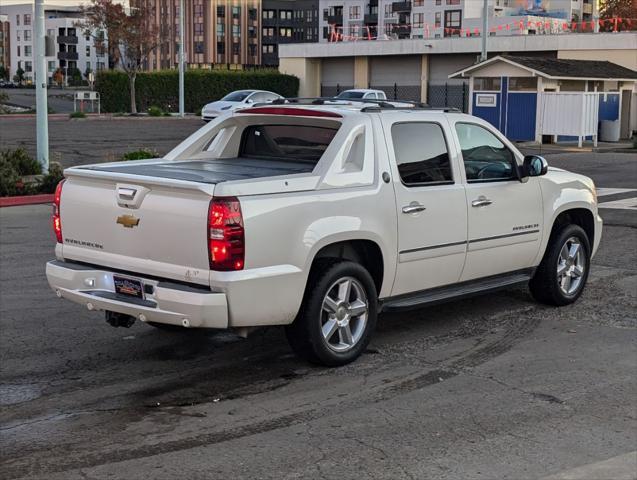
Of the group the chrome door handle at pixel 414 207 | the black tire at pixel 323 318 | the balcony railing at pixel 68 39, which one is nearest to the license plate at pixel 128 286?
the black tire at pixel 323 318

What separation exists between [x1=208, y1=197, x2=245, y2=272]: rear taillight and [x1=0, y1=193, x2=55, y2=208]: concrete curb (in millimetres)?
11627

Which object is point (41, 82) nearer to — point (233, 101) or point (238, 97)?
point (233, 101)

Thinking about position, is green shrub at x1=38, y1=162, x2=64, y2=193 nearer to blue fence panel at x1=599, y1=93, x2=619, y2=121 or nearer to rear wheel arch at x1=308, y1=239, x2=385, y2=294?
rear wheel arch at x1=308, y1=239, x2=385, y2=294

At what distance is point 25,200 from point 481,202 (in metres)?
Result: 11.1

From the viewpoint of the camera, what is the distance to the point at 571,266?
9.04m

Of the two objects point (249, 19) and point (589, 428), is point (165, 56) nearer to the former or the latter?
point (249, 19)

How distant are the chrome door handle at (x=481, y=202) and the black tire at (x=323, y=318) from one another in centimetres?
130

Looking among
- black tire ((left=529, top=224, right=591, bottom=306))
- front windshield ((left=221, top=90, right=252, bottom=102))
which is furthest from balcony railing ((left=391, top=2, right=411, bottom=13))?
black tire ((left=529, top=224, right=591, bottom=306))

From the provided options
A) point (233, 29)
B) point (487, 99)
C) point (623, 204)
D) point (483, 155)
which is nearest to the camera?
point (483, 155)

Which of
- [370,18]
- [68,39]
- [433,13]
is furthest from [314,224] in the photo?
[68,39]

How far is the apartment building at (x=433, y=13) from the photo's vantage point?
96625mm

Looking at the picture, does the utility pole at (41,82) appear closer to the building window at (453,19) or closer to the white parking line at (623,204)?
the white parking line at (623,204)

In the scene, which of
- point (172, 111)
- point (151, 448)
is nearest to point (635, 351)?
point (151, 448)

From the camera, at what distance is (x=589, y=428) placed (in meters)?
5.69
